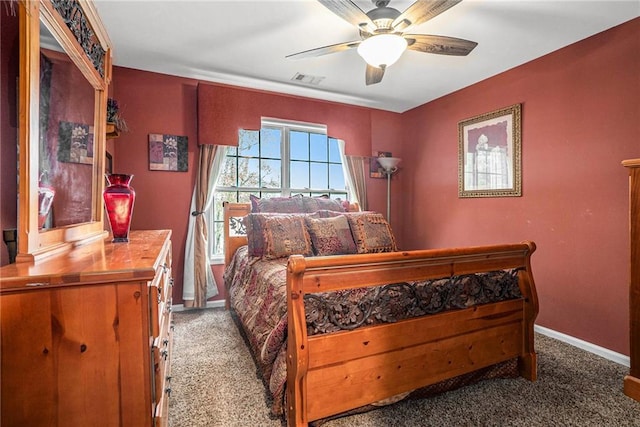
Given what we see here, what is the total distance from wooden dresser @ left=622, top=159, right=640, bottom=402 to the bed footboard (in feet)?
1.67

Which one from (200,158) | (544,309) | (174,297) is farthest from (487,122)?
(174,297)

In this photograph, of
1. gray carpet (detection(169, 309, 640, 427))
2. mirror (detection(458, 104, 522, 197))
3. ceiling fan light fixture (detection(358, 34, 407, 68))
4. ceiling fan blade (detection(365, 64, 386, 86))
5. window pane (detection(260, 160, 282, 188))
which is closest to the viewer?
gray carpet (detection(169, 309, 640, 427))

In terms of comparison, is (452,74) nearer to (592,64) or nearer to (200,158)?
(592,64)

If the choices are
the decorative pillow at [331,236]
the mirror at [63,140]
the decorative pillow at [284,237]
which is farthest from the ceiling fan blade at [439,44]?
the mirror at [63,140]

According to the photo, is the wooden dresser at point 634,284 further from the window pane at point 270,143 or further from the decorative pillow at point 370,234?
the window pane at point 270,143

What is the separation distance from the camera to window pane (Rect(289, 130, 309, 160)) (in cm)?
392

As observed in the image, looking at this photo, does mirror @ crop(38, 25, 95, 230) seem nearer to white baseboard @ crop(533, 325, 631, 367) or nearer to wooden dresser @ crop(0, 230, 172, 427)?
wooden dresser @ crop(0, 230, 172, 427)

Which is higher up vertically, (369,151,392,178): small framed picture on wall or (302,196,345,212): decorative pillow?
(369,151,392,178): small framed picture on wall

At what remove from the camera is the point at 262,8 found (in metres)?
2.13

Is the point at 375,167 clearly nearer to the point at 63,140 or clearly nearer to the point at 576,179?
the point at 576,179

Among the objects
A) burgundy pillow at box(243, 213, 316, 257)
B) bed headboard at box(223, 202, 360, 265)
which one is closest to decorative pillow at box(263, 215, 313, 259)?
burgundy pillow at box(243, 213, 316, 257)

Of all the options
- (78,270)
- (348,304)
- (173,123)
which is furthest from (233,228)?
(78,270)

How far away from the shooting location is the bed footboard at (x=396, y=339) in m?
1.42

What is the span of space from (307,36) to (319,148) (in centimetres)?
173
